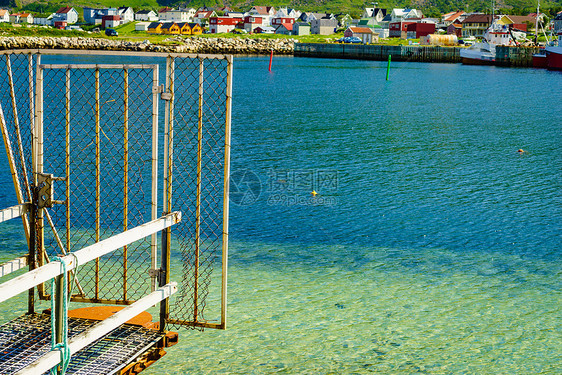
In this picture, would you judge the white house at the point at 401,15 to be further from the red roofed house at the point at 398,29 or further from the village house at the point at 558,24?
the village house at the point at 558,24

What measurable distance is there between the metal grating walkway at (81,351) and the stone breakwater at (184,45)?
104 m

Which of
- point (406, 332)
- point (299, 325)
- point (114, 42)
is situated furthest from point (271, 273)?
point (114, 42)

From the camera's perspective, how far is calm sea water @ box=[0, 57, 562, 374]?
827cm

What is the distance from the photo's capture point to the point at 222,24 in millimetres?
166750

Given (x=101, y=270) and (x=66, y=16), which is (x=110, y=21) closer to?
(x=66, y=16)

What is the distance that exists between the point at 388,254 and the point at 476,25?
141427mm

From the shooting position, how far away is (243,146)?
25.6m

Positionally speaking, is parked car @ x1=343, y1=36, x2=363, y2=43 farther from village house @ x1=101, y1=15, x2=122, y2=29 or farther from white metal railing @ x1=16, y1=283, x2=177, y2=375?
white metal railing @ x1=16, y1=283, x2=177, y2=375

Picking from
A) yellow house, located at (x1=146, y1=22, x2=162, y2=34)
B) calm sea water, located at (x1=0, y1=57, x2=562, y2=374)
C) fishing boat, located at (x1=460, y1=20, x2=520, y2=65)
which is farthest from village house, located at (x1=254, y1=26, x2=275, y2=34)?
calm sea water, located at (x1=0, y1=57, x2=562, y2=374)

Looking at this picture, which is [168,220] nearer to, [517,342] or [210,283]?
[210,283]

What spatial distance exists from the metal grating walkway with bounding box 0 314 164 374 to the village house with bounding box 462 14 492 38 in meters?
145

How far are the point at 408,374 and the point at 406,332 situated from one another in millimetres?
1292

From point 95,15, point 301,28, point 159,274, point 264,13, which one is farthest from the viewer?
point 95,15

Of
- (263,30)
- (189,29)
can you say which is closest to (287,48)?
(189,29)
